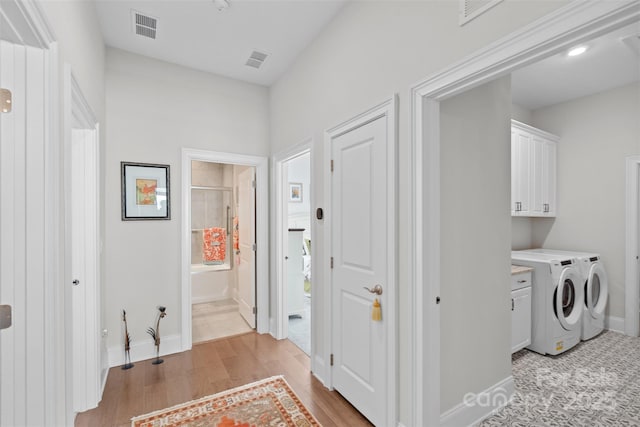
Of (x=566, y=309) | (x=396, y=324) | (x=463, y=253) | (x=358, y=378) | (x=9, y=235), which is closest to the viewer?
(x=9, y=235)

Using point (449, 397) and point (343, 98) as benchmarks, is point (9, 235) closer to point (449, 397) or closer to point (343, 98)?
point (343, 98)

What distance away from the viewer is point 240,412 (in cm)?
210

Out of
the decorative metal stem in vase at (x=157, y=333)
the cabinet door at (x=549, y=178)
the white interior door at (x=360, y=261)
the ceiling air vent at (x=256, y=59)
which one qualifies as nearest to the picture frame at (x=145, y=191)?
the decorative metal stem in vase at (x=157, y=333)

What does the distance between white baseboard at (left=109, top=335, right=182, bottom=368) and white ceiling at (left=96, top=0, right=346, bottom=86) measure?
111 inches

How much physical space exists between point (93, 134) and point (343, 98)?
190 cm

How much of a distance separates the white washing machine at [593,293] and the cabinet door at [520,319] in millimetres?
876

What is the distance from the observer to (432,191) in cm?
170

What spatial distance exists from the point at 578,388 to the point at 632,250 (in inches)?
83.9

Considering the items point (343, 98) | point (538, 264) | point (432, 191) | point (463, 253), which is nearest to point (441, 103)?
point (432, 191)

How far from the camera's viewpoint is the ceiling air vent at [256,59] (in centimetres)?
295

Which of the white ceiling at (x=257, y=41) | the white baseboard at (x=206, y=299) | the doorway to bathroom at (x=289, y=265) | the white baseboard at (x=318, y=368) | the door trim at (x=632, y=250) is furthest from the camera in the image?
the white baseboard at (x=206, y=299)

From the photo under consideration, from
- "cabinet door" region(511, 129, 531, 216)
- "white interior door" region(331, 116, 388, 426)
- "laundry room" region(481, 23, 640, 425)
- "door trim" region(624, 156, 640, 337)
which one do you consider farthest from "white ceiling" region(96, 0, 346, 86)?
"door trim" region(624, 156, 640, 337)

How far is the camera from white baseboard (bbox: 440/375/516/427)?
1860 mm

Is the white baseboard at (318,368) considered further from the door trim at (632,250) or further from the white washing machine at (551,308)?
the door trim at (632,250)
